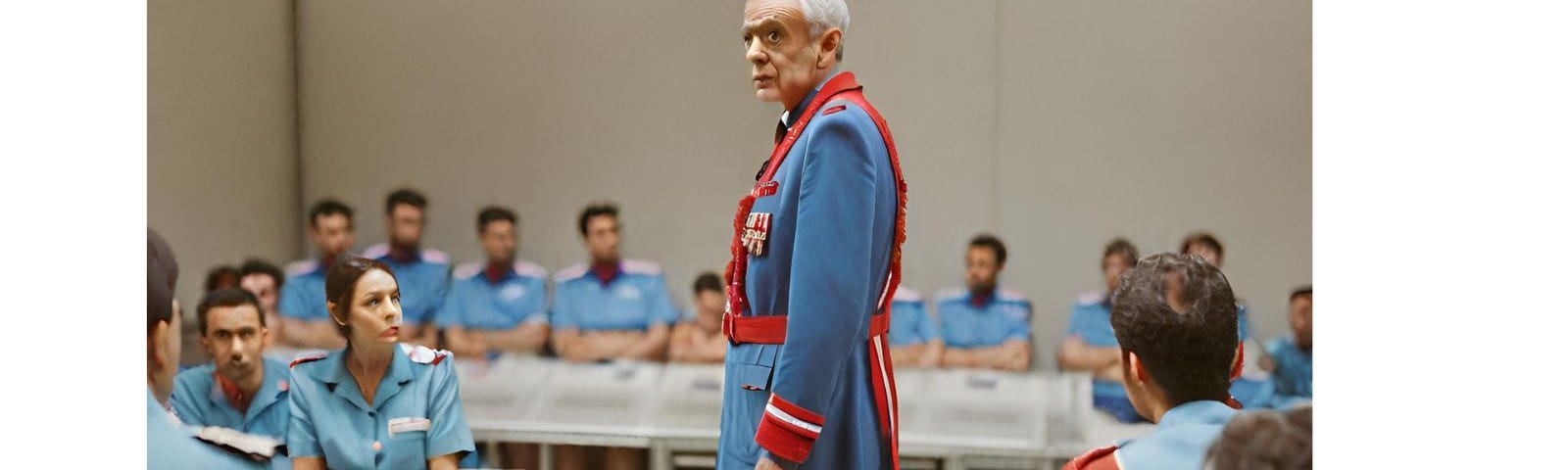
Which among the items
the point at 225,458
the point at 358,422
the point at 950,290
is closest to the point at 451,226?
the point at 358,422

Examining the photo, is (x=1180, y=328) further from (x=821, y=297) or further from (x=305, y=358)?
(x=305, y=358)

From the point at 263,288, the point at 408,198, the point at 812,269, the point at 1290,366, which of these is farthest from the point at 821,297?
the point at 263,288

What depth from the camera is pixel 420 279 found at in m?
3.31

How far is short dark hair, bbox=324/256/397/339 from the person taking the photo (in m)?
3.20

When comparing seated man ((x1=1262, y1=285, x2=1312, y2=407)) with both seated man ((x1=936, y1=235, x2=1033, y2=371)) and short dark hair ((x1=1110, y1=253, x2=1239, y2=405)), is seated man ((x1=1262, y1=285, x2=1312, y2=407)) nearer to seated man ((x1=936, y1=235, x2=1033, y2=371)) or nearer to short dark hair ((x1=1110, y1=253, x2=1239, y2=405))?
seated man ((x1=936, y1=235, x2=1033, y2=371))

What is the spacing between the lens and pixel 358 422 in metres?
3.17

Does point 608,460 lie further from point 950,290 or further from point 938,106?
point 938,106

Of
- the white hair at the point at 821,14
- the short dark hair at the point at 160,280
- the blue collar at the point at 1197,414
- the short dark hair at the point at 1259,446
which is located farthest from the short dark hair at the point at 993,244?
the short dark hair at the point at 160,280

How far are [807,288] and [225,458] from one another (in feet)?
5.59

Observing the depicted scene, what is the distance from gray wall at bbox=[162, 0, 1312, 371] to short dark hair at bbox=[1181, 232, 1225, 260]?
15 mm

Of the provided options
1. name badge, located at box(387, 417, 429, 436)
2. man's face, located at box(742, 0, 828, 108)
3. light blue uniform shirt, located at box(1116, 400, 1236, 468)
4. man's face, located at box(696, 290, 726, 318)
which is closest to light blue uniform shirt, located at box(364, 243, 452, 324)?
name badge, located at box(387, 417, 429, 436)

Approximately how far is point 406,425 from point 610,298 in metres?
0.49

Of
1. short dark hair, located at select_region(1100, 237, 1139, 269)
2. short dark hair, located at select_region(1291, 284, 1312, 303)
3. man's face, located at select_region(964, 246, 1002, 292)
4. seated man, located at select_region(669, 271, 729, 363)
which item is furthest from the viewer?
seated man, located at select_region(669, 271, 729, 363)

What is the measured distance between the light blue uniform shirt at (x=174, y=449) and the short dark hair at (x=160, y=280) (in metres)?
0.16
